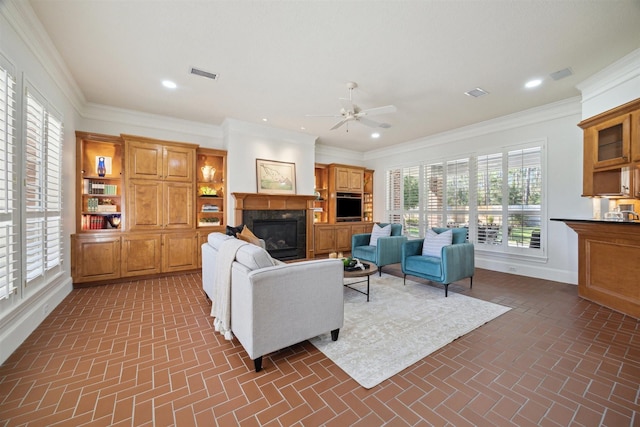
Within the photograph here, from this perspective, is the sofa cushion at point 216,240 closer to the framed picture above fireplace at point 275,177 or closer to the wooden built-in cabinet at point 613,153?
the framed picture above fireplace at point 275,177

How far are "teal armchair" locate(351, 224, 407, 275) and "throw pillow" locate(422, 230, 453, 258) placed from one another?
28.0 inches

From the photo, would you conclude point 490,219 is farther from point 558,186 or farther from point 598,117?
point 598,117

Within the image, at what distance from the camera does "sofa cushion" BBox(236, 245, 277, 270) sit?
2166mm

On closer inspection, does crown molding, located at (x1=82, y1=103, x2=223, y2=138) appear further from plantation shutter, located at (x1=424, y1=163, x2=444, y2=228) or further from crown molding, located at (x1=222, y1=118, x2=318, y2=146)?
plantation shutter, located at (x1=424, y1=163, x2=444, y2=228)

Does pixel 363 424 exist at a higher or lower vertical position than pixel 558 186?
lower

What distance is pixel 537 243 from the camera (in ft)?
15.6

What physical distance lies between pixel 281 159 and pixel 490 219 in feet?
15.2

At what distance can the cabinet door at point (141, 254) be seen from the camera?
4.51 meters

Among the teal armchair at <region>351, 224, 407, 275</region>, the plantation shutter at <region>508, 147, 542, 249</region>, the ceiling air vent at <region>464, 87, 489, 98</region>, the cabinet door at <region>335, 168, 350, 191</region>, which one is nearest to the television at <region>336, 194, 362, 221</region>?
the cabinet door at <region>335, 168, 350, 191</region>

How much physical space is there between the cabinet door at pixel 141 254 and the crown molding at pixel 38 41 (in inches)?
91.8

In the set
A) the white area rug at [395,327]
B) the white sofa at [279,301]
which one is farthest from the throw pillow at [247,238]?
the white area rug at [395,327]

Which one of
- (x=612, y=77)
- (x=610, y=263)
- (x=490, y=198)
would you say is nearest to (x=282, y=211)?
(x=490, y=198)

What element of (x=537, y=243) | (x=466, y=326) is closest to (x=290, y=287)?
(x=466, y=326)

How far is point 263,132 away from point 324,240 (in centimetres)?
304
